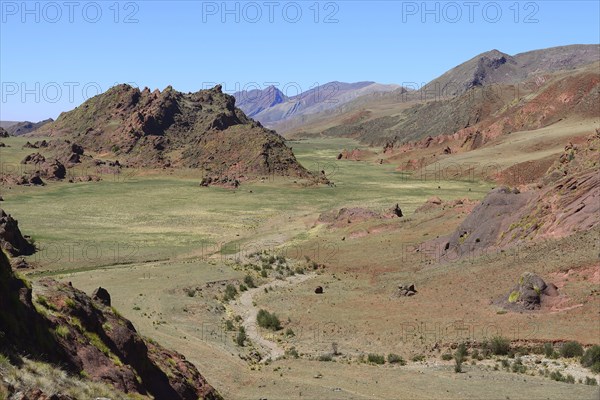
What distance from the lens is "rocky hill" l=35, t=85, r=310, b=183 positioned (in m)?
120

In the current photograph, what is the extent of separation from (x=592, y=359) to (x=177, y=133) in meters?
125

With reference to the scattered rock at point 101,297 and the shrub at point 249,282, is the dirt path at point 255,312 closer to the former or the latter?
the shrub at point 249,282

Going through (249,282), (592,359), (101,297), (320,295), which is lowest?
(320,295)

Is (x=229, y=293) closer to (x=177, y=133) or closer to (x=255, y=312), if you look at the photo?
(x=255, y=312)

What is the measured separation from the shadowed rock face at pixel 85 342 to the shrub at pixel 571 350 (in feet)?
51.0

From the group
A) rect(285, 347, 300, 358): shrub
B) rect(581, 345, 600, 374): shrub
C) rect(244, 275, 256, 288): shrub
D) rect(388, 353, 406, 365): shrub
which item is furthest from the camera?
rect(244, 275, 256, 288): shrub

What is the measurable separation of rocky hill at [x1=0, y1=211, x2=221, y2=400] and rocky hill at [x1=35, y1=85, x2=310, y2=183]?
309ft

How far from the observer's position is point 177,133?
145125mm

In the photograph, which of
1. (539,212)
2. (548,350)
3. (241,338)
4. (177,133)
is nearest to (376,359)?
(241,338)

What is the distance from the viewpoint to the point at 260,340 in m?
34.6

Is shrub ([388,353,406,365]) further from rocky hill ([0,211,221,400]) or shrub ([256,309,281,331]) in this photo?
rocky hill ([0,211,221,400])

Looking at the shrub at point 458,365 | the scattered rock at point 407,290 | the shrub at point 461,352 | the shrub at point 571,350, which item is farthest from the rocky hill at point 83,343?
the scattered rock at point 407,290

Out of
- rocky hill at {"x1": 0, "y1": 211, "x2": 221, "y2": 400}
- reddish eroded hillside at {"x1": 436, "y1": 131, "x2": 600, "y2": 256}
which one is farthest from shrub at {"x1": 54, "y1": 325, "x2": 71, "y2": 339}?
reddish eroded hillside at {"x1": 436, "y1": 131, "x2": 600, "y2": 256}

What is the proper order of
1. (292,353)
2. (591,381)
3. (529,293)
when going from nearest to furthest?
(591,381), (292,353), (529,293)
